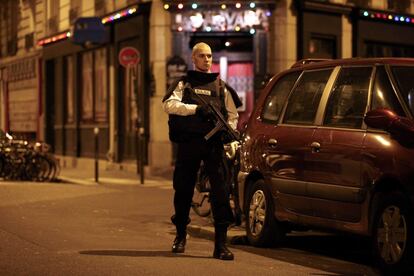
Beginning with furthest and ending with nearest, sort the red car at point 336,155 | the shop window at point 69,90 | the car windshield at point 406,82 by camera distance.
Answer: the shop window at point 69,90 → the car windshield at point 406,82 → the red car at point 336,155

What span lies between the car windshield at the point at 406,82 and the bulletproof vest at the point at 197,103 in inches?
66.7

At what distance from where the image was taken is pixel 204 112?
7.70m

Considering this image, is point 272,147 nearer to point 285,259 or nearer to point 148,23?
point 285,259

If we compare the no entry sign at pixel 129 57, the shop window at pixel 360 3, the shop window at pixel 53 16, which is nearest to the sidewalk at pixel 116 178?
the no entry sign at pixel 129 57

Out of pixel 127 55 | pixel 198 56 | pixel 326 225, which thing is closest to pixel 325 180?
pixel 326 225

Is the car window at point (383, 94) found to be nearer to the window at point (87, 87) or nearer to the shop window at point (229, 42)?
the shop window at point (229, 42)

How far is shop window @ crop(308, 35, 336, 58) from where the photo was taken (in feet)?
66.1

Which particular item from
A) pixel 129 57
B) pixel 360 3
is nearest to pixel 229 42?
pixel 129 57

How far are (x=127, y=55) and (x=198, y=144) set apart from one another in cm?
1043

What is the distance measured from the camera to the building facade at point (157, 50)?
62.7ft

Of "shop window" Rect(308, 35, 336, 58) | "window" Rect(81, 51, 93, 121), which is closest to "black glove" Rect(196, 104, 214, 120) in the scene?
"shop window" Rect(308, 35, 336, 58)

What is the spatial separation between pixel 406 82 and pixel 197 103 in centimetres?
195

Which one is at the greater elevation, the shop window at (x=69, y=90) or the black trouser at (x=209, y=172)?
the shop window at (x=69, y=90)

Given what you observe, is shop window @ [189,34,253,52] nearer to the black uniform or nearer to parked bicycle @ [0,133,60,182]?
parked bicycle @ [0,133,60,182]
